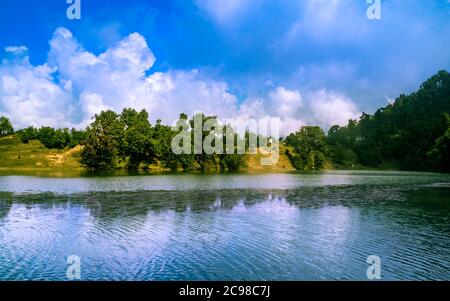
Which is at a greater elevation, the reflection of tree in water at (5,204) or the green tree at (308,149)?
Answer: the green tree at (308,149)

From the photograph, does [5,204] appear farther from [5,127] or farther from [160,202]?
[5,127]

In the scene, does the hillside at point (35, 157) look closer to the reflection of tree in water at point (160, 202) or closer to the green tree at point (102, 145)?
the green tree at point (102, 145)

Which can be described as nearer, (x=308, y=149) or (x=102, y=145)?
(x=102, y=145)

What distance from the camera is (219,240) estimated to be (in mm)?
23344

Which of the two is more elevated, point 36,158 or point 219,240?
point 36,158

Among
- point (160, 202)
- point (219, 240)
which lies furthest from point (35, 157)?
point (219, 240)

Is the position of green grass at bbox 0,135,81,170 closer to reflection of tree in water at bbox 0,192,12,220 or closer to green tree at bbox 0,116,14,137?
green tree at bbox 0,116,14,137

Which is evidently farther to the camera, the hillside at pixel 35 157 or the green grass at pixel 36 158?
the green grass at pixel 36 158

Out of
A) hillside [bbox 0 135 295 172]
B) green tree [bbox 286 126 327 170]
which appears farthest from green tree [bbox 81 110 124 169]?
green tree [bbox 286 126 327 170]

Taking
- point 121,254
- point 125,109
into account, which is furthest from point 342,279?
point 125,109

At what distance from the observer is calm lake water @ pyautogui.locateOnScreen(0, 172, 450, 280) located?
57.4 feet

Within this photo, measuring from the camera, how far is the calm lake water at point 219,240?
17500mm

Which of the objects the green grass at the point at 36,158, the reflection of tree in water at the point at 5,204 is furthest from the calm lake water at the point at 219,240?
the green grass at the point at 36,158
